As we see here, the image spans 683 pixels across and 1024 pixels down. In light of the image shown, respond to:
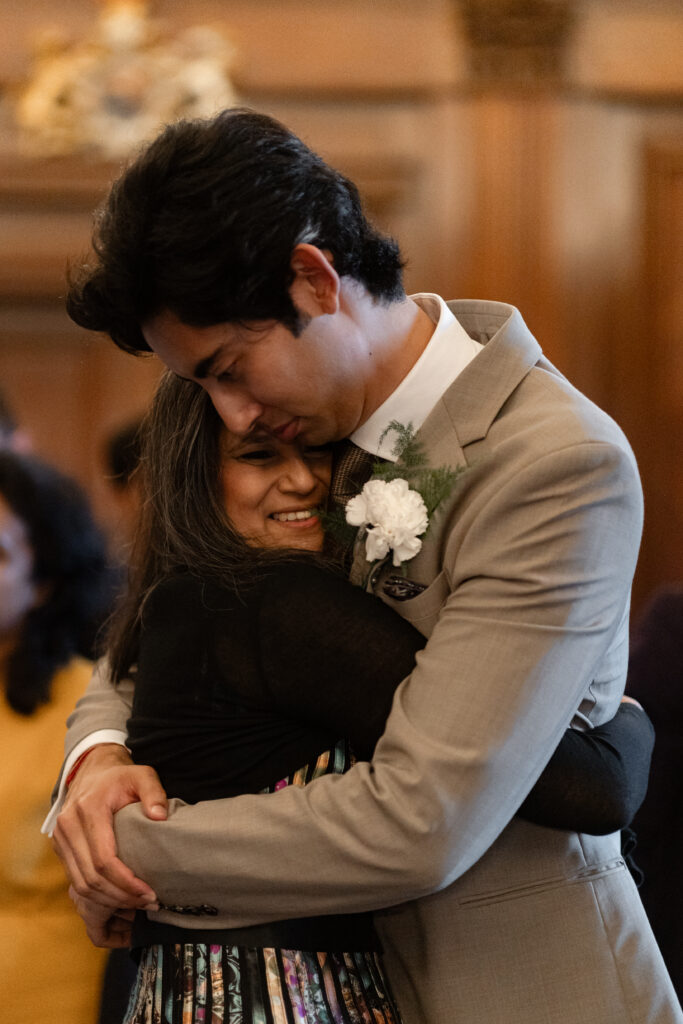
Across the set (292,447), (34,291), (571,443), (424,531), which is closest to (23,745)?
(292,447)

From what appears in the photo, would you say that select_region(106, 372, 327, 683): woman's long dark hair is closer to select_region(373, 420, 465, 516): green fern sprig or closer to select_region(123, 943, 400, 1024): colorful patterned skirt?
select_region(373, 420, 465, 516): green fern sprig

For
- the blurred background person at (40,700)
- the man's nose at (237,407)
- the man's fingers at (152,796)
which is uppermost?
the man's nose at (237,407)

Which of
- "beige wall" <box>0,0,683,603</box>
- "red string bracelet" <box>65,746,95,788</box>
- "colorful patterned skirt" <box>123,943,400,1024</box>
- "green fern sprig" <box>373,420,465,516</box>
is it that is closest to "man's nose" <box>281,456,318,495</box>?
"green fern sprig" <box>373,420,465,516</box>

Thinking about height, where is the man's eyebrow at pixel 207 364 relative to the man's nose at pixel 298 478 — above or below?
above

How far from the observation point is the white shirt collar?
1468mm

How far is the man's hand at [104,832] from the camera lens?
134cm

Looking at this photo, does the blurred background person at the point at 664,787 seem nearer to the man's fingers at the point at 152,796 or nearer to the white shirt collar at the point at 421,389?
Result: the white shirt collar at the point at 421,389

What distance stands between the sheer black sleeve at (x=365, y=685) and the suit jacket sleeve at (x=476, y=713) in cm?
6

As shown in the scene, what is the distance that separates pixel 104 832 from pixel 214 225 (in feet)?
2.40

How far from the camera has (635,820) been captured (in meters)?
1.98

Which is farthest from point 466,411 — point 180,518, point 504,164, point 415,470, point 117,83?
point 117,83

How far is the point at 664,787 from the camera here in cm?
198

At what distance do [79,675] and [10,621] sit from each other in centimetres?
20

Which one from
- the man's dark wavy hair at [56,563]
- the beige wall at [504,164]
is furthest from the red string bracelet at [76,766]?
the beige wall at [504,164]
